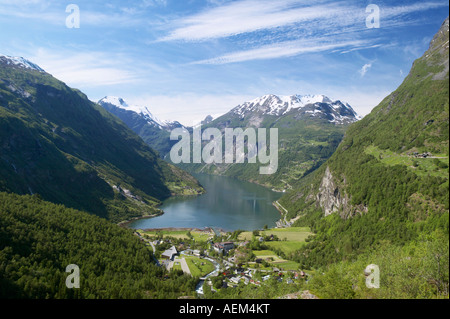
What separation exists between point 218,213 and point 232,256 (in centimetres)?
6144

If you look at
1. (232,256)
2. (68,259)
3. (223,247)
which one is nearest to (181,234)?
(223,247)

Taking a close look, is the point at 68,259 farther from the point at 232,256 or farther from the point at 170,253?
the point at 232,256

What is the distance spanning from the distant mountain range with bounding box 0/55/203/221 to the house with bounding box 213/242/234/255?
64.6m

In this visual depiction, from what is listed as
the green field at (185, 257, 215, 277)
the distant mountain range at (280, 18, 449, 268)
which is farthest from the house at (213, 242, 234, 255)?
the distant mountain range at (280, 18, 449, 268)

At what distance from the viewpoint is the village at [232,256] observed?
52.0 meters

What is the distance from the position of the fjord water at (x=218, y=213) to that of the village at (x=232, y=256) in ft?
54.8

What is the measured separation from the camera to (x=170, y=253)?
70375 millimetres

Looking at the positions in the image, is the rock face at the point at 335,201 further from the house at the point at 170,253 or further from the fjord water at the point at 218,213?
the house at the point at 170,253

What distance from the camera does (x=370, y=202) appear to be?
2537 inches
